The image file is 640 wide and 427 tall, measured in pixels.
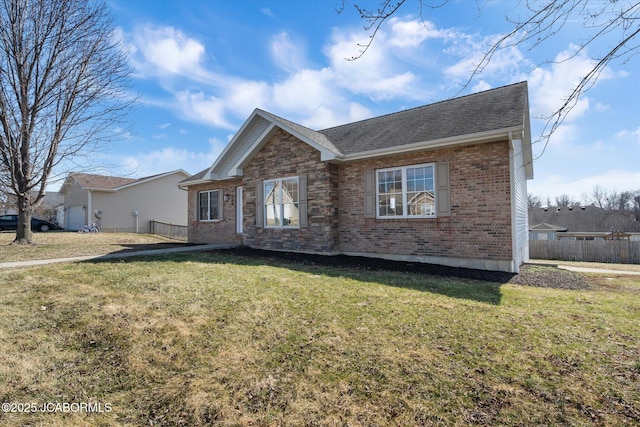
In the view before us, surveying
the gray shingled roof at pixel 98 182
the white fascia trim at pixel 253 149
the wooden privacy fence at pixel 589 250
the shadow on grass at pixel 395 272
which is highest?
the gray shingled roof at pixel 98 182

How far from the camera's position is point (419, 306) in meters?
4.96

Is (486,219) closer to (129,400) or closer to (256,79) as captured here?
(129,400)

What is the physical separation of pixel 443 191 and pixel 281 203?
5776mm

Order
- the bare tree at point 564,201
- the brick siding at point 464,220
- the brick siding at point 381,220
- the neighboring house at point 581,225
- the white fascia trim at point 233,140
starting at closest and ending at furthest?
the brick siding at point 464,220 → the brick siding at point 381,220 → the white fascia trim at point 233,140 → the neighboring house at point 581,225 → the bare tree at point 564,201

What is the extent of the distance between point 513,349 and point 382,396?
176 cm

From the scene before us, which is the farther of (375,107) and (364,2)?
(375,107)

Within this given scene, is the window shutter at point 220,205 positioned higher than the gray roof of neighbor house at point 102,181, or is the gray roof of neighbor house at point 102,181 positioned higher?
the gray roof of neighbor house at point 102,181

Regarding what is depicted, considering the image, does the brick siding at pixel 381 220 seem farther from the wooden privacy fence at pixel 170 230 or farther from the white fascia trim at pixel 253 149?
the wooden privacy fence at pixel 170 230

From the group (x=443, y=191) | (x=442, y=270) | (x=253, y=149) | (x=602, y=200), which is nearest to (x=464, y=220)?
(x=443, y=191)

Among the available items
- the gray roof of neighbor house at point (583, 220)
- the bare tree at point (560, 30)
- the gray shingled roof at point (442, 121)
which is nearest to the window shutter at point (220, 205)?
the gray shingled roof at point (442, 121)

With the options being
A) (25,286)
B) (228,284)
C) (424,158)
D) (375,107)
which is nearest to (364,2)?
(228,284)

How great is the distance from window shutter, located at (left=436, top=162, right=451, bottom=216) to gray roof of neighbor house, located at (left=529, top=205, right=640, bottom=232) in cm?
3253

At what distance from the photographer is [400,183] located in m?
9.63

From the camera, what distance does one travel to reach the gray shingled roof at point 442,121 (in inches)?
333
